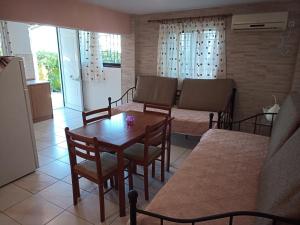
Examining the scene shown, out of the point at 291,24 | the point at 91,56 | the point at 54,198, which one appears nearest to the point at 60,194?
the point at 54,198

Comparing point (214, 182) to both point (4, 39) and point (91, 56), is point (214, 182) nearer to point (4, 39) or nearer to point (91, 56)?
point (91, 56)

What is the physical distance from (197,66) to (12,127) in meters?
→ 2.94

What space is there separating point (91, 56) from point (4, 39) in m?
1.63

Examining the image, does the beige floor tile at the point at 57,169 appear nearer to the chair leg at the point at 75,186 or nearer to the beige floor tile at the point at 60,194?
the beige floor tile at the point at 60,194

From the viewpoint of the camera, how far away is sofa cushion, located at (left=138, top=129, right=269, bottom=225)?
1.32 meters

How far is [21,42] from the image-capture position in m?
4.62

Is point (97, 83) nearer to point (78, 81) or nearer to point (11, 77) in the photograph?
point (78, 81)

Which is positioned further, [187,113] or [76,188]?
[187,113]

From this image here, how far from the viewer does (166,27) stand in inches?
157

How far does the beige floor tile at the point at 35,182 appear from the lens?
2406mm

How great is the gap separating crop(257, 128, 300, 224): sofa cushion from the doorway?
554cm

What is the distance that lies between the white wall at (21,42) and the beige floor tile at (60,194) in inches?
132

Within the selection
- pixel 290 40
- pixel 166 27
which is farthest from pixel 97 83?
pixel 290 40

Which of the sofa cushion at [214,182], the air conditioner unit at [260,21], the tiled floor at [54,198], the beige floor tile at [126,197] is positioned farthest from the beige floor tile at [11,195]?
the air conditioner unit at [260,21]
